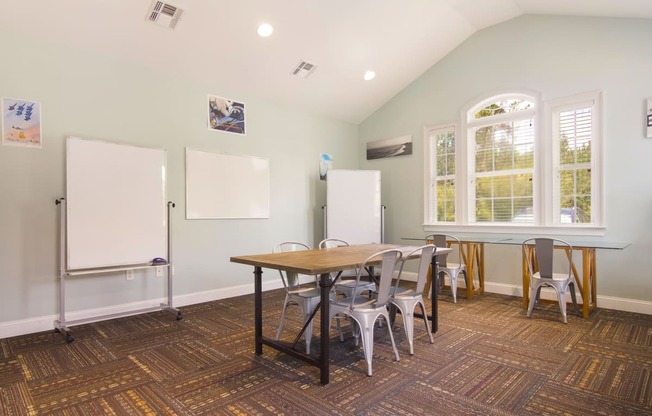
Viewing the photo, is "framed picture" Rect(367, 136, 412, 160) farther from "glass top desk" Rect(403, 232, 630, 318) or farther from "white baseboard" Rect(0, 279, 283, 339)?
"white baseboard" Rect(0, 279, 283, 339)

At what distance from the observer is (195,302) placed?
4.56 m

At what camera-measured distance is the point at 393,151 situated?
20.3 ft

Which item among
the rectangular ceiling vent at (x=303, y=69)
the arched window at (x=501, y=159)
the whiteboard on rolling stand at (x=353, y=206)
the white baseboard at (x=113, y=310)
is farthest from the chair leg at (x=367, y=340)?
the rectangular ceiling vent at (x=303, y=69)

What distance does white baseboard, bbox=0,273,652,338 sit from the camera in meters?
3.42

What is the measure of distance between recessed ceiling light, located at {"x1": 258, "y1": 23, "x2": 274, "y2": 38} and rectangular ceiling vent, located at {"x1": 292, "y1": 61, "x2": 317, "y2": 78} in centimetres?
72

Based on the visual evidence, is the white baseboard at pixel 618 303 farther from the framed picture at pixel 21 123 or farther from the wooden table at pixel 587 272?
the framed picture at pixel 21 123

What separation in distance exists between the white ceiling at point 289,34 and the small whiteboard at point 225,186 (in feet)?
2.85

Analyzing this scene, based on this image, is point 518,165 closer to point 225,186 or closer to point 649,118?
point 649,118

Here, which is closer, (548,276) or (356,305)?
(356,305)

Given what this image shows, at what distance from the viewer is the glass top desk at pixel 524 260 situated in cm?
388

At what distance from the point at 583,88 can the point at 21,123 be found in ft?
19.3

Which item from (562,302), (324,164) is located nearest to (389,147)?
(324,164)

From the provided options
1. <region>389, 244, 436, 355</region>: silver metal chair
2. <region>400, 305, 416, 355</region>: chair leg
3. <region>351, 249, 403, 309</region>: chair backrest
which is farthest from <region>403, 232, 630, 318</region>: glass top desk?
<region>351, 249, 403, 309</region>: chair backrest

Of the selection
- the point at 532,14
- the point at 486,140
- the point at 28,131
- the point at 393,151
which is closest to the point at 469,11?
the point at 532,14
